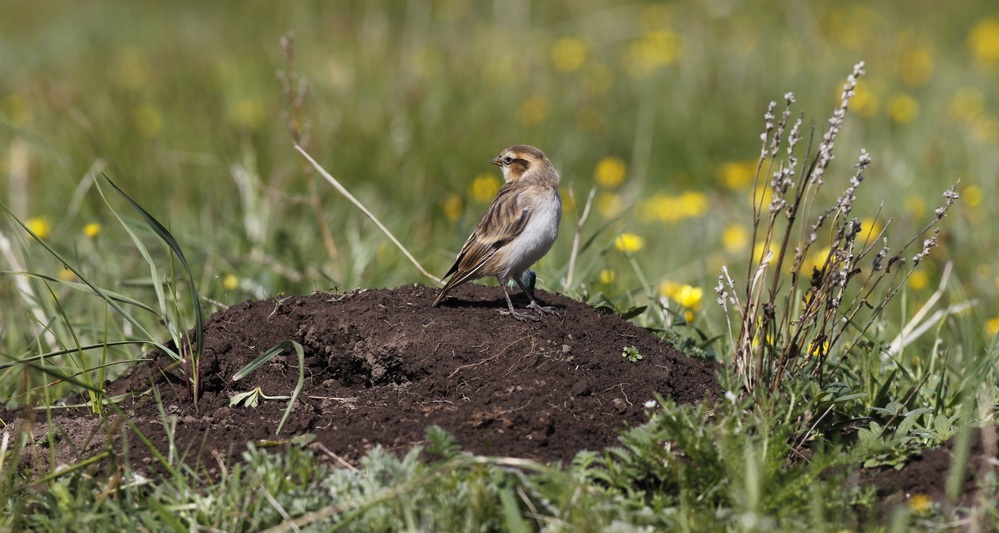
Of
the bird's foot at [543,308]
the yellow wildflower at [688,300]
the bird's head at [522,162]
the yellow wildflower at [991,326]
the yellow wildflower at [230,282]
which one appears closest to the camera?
the bird's foot at [543,308]

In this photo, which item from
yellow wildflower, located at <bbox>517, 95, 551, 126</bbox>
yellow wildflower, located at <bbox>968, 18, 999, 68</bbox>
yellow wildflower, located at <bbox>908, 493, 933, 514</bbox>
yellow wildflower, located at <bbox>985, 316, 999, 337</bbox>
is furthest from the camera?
yellow wildflower, located at <bbox>968, 18, 999, 68</bbox>

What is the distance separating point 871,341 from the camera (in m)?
4.66

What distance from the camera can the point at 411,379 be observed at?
4297 mm

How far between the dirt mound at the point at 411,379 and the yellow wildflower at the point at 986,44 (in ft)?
32.1

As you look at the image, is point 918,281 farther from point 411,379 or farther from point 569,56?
point 569,56

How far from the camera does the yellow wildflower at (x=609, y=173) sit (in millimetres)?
9703

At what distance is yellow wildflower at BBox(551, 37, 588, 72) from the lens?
1221 centimetres

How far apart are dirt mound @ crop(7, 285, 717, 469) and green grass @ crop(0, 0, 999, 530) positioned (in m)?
0.22

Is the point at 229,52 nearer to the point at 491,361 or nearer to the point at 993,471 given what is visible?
the point at 491,361

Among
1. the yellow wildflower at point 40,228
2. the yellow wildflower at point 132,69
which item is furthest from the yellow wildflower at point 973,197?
the yellow wildflower at point 132,69

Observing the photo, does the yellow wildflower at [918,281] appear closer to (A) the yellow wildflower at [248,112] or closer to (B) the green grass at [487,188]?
(B) the green grass at [487,188]

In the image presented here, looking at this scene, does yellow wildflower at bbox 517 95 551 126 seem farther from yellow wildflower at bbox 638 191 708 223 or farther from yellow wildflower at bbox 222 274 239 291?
yellow wildflower at bbox 222 274 239 291

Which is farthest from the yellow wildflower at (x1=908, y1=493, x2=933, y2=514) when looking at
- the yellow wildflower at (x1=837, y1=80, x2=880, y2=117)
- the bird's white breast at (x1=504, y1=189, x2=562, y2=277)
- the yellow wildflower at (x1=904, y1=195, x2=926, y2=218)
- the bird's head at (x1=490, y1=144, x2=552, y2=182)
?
the yellow wildflower at (x1=837, y1=80, x2=880, y2=117)

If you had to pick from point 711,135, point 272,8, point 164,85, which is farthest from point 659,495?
point 272,8
